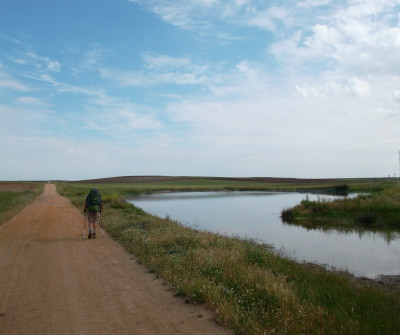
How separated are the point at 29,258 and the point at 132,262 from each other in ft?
9.84

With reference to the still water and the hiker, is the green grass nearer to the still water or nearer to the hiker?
the still water

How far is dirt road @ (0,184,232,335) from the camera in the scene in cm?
520

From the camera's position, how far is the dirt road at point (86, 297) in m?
5.20

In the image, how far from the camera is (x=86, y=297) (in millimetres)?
6438

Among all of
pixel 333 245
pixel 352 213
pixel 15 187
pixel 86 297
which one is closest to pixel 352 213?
pixel 352 213

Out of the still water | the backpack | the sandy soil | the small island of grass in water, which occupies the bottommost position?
the still water

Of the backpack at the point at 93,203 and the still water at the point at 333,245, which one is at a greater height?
the backpack at the point at 93,203

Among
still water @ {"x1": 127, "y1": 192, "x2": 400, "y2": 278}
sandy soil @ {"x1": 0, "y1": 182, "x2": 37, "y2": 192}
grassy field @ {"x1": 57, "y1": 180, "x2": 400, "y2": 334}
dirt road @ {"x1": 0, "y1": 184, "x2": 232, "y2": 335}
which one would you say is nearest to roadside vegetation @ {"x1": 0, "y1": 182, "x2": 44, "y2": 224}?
dirt road @ {"x1": 0, "y1": 184, "x2": 232, "y2": 335}

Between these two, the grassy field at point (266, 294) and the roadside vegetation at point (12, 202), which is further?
the roadside vegetation at point (12, 202)

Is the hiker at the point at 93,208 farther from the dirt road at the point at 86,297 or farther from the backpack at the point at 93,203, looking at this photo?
the dirt road at the point at 86,297

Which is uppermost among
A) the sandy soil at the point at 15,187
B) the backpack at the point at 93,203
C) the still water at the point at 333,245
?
the backpack at the point at 93,203

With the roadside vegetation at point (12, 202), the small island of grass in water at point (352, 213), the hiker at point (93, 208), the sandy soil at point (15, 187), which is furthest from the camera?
the sandy soil at point (15, 187)

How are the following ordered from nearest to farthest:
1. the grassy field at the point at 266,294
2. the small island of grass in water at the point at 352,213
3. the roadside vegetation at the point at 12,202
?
the grassy field at the point at 266,294 → the roadside vegetation at the point at 12,202 → the small island of grass in water at the point at 352,213

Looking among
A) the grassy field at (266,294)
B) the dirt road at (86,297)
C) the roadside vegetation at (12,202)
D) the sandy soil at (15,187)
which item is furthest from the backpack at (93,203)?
the sandy soil at (15,187)
